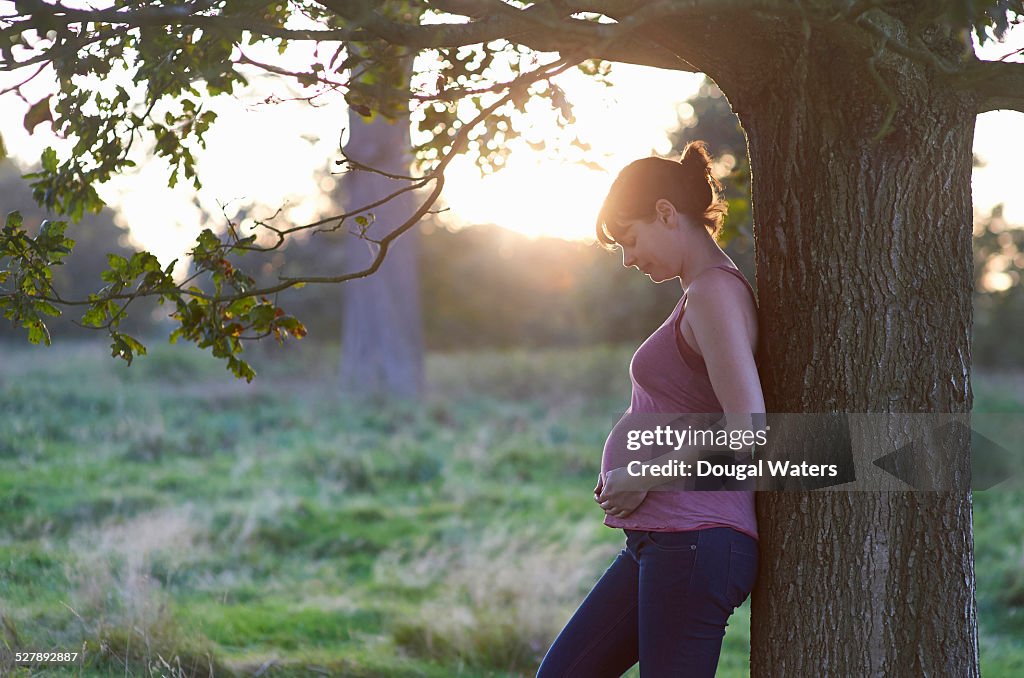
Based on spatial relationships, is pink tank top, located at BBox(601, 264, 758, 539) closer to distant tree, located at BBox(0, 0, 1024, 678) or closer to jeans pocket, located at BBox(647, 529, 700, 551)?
jeans pocket, located at BBox(647, 529, 700, 551)

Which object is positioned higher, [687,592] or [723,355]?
[723,355]

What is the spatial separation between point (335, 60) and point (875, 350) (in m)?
1.82

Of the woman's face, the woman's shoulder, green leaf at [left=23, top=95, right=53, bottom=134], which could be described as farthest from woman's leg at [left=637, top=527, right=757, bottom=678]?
green leaf at [left=23, top=95, right=53, bottom=134]

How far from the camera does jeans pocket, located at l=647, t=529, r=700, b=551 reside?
254cm

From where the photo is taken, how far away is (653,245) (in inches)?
107

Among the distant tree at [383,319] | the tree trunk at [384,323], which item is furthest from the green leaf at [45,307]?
the tree trunk at [384,323]

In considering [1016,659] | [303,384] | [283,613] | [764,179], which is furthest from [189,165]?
[303,384]

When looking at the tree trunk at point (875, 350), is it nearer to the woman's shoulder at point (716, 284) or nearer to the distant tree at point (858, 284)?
the distant tree at point (858, 284)

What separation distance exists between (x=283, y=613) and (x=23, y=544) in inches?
56.5

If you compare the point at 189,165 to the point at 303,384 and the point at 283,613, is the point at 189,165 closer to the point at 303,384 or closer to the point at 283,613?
the point at 283,613

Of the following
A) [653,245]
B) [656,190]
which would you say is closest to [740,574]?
[653,245]

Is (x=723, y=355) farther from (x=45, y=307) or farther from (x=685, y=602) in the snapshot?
(x=45, y=307)

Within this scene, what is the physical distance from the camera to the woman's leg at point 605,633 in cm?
279

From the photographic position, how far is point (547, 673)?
2.87 m
